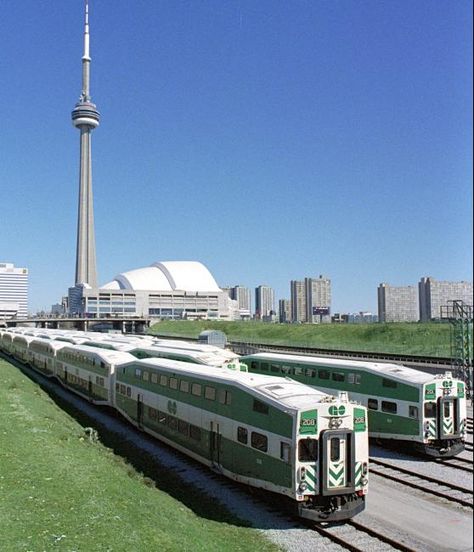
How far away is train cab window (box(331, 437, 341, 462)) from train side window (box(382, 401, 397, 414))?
9721 millimetres

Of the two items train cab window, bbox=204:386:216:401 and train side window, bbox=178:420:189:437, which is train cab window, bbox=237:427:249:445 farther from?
train side window, bbox=178:420:189:437

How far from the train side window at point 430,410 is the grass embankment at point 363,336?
32.4 metres

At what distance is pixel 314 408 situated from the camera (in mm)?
17734

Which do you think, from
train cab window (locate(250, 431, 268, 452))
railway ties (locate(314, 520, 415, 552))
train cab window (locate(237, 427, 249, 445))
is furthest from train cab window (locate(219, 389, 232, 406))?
railway ties (locate(314, 520, 415, 552))

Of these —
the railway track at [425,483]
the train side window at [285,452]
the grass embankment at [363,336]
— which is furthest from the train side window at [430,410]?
the grass embankment at [363,336]

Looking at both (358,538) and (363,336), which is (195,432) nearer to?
(358,538)

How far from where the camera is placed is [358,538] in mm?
17062

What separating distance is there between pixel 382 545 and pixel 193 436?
10059 millimetres

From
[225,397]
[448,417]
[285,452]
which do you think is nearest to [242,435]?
[225,397]

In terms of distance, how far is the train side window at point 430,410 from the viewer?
25.4m

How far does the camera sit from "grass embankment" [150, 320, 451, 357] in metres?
70.1

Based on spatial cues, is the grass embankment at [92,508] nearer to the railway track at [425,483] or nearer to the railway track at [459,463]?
the railway track at [425,483]

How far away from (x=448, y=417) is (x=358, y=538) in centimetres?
1061

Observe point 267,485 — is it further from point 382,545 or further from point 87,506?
point 87,506
